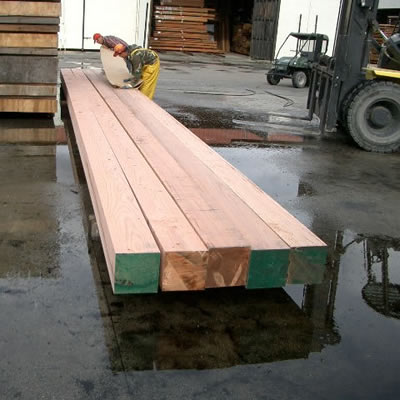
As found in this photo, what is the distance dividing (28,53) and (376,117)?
4.68m

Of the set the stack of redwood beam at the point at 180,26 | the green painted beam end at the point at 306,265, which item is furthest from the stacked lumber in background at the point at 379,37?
the green painted beam end at the point at 306,265

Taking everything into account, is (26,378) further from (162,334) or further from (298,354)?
(298,354)

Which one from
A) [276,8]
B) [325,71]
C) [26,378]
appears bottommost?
[26,378]

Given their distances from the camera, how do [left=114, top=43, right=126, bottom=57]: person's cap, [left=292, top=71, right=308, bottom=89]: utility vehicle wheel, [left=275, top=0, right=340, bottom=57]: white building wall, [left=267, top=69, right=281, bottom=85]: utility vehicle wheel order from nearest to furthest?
[left=114, top=43, right=126, bottom=57]: person's cap < [left=292, top=71, right=308, bottom=89]: utility vehicle wheel < [left=267, top=69, right=281, bottom=85]: utility vehicle wheel < [left=275, top=0, right=340, bottom=57]: white building wall

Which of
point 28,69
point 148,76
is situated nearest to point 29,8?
point 28,69

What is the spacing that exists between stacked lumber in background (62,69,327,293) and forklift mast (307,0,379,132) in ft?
10.4

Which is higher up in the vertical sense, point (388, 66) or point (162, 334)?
point (388, 66)

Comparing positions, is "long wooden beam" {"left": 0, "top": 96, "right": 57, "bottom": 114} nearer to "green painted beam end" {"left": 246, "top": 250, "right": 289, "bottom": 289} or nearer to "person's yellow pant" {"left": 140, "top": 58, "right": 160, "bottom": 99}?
"person's yellow pant" {"left": 140, "top": 58, "right": 160, "bottom": 99}

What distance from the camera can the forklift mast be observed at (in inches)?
304

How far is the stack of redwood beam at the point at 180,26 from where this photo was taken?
24422 mm

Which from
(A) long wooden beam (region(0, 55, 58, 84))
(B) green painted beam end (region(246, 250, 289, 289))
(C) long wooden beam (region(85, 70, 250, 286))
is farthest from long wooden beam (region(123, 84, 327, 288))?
(A) long wooden beam (region(0, 55, 58, 84))

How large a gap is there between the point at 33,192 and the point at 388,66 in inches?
228

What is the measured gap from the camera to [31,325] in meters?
3.15

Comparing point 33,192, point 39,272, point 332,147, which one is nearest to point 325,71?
point 332,147
